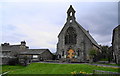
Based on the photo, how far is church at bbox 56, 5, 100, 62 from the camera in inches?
2030

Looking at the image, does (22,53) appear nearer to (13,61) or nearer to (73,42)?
(13,61)

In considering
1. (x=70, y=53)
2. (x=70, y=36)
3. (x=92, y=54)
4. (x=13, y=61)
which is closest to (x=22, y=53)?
(x=13, y=61)

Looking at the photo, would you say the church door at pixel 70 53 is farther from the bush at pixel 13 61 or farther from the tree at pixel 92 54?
the bush at pixel 13 61

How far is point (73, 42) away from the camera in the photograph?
178ft

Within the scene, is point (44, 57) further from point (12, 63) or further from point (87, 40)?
point (87, 40)

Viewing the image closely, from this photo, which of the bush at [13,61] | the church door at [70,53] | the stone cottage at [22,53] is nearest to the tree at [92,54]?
the church door at [70,53]

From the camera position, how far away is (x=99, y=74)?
20.1m

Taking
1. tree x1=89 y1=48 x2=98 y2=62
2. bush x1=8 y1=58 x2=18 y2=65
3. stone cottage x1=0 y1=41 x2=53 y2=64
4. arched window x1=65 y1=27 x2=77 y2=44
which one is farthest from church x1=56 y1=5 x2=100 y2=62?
bush x1=8 y1=58 x2=18 y2=65

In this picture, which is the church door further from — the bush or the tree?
the bush

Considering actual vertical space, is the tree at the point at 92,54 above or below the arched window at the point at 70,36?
below

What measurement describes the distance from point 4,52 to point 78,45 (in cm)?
3372

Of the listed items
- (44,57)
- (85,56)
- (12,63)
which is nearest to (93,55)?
(85,56)

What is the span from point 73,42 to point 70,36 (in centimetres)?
247

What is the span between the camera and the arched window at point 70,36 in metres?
54.5
